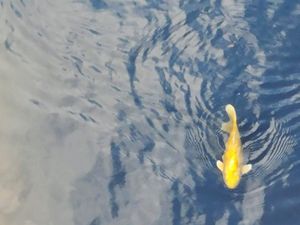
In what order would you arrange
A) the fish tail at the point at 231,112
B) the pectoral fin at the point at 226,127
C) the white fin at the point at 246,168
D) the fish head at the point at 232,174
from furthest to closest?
Result: the pectoral fin at the point at 226,127 → the fish tail at the point at 231,112 → the white fin at the point at 246,168 → the fish head at the point at 232,174

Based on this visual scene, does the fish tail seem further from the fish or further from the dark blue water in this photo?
the dark blue water

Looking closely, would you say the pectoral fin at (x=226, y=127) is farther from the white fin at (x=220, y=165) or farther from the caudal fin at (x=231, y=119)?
the white fin at (x=220, y=165)

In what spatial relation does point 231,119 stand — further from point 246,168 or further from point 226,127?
point 246,168

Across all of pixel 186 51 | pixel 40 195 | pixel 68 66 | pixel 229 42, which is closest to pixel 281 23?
pixel 229 42

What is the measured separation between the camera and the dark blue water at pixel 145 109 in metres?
6.25

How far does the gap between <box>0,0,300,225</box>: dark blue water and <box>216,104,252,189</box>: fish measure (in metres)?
0.11

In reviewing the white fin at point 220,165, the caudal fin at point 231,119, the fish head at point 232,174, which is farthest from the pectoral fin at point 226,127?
the fish head at point 232,174

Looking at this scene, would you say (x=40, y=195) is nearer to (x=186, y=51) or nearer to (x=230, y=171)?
(x=230, y=171)

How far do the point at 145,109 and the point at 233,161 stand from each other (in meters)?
1.43

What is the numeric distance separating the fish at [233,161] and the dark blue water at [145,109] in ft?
0.37

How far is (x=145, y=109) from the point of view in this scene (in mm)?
7117

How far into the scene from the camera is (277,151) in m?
6.55

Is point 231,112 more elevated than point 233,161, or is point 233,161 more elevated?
point 231,112

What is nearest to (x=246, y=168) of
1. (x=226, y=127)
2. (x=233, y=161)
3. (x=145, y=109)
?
(x=233, y=161)
